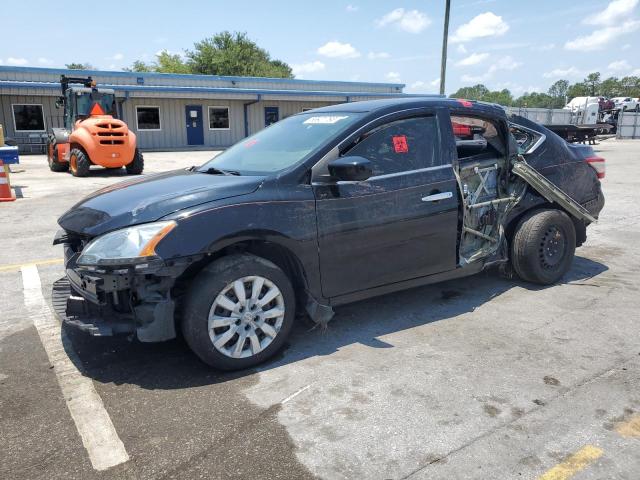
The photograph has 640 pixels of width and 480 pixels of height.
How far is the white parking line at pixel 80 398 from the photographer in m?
2.57

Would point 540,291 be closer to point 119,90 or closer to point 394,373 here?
point 394,373

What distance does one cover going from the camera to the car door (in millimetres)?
3660

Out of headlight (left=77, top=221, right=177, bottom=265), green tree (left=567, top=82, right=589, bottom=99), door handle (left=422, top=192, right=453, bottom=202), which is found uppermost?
green tree (left=567, top=82, right=589, bottom=99)

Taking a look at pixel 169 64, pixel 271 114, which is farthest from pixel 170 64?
pixel 271 114

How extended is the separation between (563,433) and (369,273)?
1638 millimetres

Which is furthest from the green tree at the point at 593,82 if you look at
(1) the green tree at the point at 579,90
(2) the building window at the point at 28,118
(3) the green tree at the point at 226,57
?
(2) the building window at the point at 28,118

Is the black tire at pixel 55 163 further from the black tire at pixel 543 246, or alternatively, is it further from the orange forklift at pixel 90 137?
the black tire at pixel 543 246

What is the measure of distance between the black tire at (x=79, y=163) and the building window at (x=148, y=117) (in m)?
13.5

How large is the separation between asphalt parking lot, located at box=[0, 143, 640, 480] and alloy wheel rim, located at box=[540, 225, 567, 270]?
0.35 metres

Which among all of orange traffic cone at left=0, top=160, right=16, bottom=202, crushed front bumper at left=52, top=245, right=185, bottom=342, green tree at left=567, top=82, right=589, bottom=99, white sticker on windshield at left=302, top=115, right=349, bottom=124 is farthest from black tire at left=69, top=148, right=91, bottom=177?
green tree at left=567, top=82, right=589, bottom=99

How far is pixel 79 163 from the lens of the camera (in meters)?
14.5

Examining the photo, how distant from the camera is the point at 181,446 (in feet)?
8.57

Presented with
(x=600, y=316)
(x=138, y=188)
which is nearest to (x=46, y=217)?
(x=138, y=188)

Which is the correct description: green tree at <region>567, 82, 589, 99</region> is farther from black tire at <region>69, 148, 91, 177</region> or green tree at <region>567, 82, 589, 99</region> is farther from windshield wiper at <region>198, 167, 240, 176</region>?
windshield wiper at <region>198, 167, 240, 176</region>
